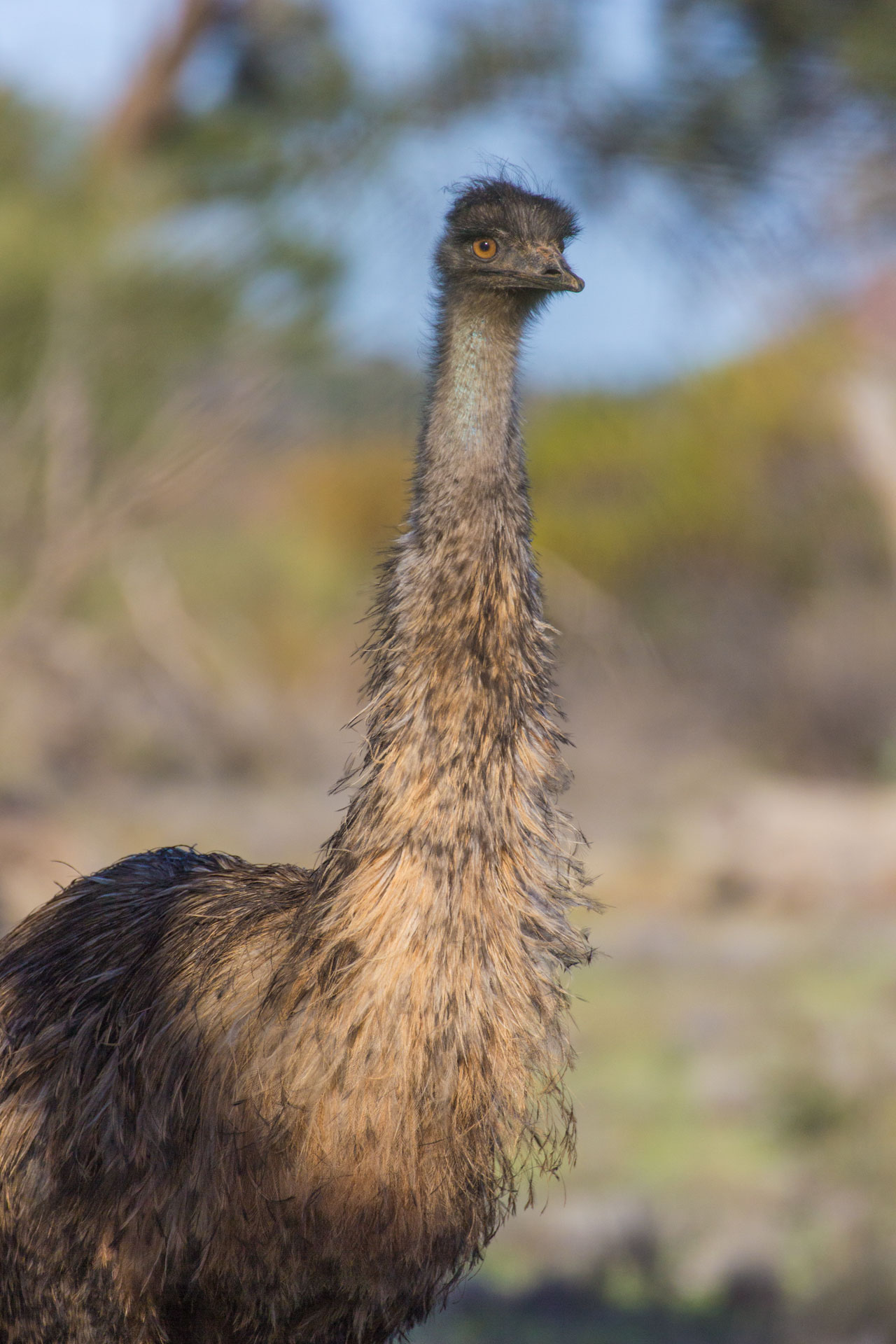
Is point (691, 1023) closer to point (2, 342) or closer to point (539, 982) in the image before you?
point (539, 982)

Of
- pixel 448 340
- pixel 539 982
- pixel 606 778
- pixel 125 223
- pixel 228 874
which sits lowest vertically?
pixel 539 982

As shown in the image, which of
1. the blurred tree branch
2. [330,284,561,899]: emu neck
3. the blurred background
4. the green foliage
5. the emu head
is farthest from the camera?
the green foliage

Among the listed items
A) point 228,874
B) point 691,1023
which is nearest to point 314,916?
point 228,874

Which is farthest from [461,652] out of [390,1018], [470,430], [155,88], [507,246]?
[155,88]

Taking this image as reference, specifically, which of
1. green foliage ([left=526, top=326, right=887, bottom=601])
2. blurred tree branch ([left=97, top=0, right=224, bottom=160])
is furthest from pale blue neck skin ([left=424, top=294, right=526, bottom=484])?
blurred tree branch ([left=97, top=0, right=224, bottom=160])

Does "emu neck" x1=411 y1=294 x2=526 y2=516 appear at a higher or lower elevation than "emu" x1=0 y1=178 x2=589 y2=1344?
higher

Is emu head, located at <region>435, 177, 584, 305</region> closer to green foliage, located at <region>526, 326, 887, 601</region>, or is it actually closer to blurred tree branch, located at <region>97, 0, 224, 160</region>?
green foliage, located at <region>526, 326, 887, 601</region>

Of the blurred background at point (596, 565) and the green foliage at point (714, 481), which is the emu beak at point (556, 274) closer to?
the blurred background at point (596, 565)

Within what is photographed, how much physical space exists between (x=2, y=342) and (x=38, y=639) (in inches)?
89.1

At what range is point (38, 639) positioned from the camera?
10.8 meters

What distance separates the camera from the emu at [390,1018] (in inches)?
93.5

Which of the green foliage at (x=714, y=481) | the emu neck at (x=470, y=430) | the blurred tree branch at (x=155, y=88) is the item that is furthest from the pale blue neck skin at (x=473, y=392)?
the blurred tree branch at (x=155, y=88)

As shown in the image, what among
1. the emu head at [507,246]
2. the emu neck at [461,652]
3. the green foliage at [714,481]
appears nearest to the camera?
the emu neck at [461,652]

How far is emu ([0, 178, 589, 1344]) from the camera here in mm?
2375
